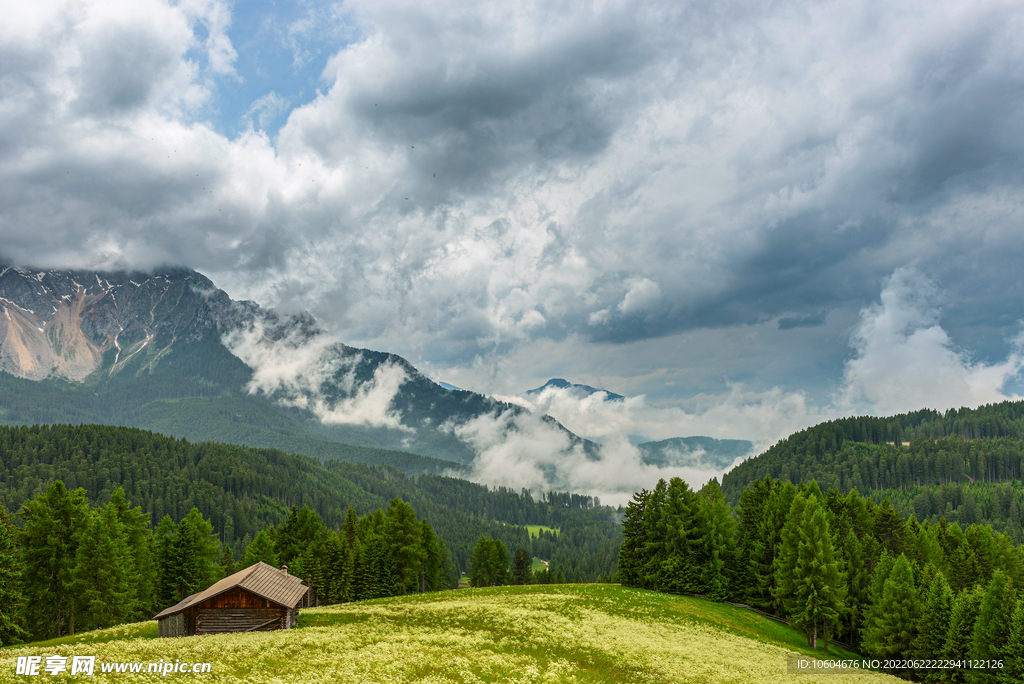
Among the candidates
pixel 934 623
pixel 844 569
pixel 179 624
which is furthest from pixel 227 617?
pixel 844 569

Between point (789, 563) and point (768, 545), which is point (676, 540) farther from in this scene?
point (789, 563)

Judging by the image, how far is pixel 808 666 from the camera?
48.8 m

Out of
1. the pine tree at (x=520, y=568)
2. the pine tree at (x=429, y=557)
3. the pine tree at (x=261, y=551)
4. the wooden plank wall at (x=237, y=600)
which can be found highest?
the wooden plank wall at (x=237, y=600)

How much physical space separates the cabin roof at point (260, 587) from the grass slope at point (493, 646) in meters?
2.93

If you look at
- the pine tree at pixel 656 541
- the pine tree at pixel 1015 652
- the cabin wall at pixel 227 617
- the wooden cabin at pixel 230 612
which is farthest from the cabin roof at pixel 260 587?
the pine tree at pixel 1015 652

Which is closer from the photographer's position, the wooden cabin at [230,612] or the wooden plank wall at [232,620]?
the wooden cabin at [230,612]

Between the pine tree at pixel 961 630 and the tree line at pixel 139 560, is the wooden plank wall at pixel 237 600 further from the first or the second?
the pine tree at pixel 961 630

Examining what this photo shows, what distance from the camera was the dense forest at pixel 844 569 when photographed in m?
50.2

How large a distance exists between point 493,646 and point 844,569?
54050mm

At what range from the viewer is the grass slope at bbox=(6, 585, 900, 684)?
3042 cm

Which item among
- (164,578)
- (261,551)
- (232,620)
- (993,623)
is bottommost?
(164,578)

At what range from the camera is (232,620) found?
47.7m

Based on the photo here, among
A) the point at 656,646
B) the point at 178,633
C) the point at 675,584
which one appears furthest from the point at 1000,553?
the point at 178,633

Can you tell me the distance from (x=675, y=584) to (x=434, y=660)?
5533 cm
